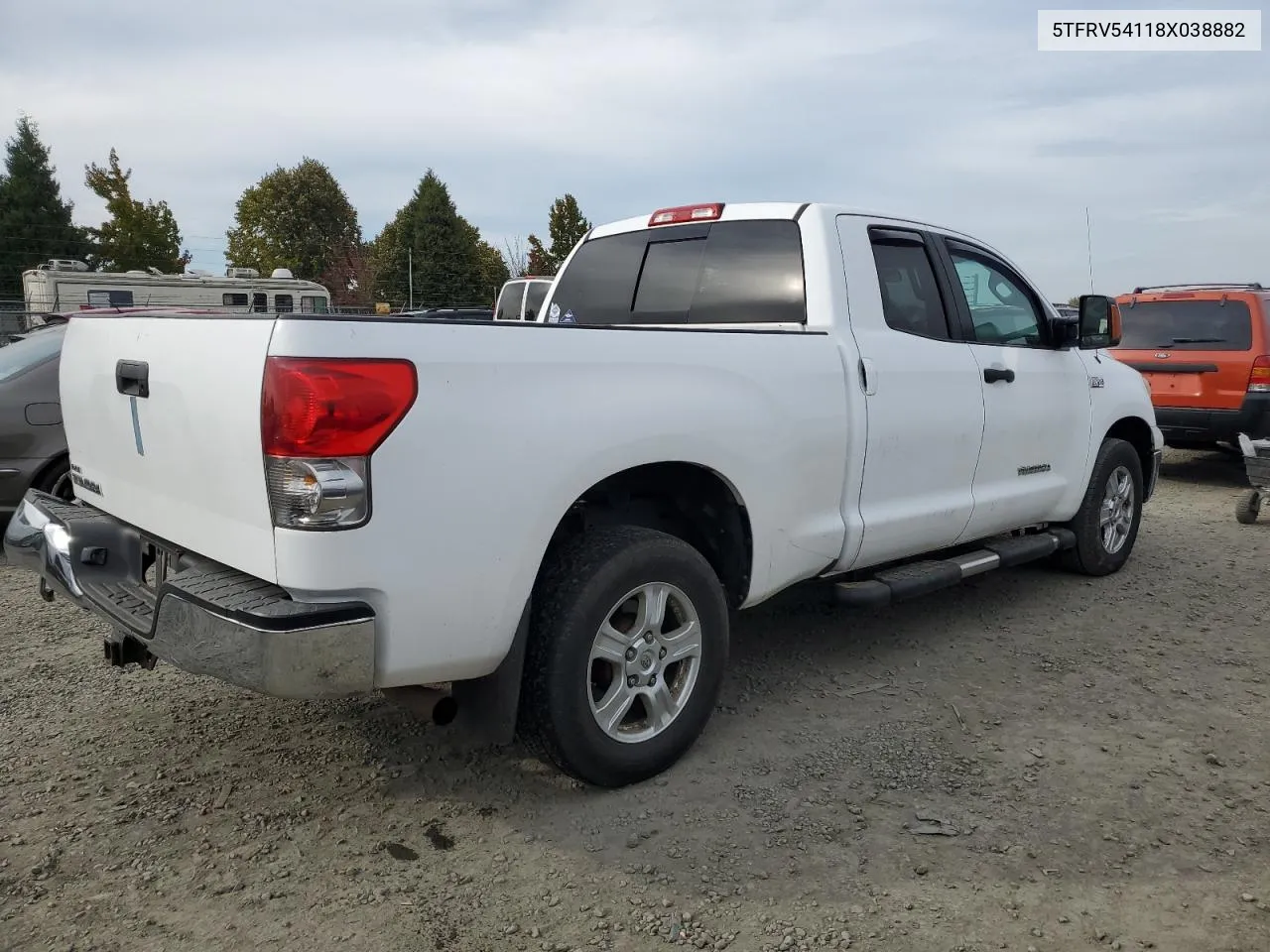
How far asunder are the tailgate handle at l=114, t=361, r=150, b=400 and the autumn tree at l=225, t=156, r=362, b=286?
52951mm

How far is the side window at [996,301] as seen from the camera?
4734 millimetres

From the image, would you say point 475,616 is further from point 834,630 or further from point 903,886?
point 834,630

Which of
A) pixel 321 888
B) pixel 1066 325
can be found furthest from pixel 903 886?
pixel 1066 325

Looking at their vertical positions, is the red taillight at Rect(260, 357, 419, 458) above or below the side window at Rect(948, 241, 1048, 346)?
below

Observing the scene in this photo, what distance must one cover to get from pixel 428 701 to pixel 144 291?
66.7 feet

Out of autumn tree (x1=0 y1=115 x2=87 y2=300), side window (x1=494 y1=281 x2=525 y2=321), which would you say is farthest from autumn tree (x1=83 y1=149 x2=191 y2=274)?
side window (x1=494 y1=281 x2=525 y2=321)

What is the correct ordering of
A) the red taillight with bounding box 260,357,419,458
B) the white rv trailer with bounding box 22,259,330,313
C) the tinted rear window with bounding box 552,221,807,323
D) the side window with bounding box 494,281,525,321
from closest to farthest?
the red taillight with bounding box 260,357,419,458, the tinted rear window with bounding box 552,221,807,323, the side window with bounding box 494,281,525,321, the white rv trailer with bounding box 22,259,330,313

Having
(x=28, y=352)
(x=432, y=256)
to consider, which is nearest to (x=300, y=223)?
(x=432, y=256)

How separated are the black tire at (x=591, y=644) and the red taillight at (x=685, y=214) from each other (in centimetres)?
172

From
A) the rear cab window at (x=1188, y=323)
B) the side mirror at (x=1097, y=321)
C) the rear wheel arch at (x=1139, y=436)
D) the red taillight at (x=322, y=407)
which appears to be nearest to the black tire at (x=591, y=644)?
the red taillight at (x=322, y=407)

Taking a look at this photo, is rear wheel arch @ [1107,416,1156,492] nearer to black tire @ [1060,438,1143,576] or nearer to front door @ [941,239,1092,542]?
black tire @ [1060,438,1143,576]

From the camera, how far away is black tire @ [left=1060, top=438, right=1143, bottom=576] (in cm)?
554

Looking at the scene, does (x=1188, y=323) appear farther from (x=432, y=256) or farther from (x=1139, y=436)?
(x=432, y=256)

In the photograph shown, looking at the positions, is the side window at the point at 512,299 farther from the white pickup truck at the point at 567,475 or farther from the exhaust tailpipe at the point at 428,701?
the exhaust tailpipe at the point at 428,701
